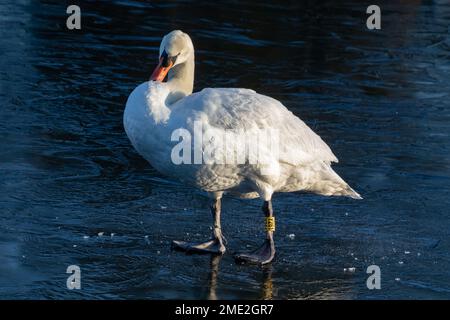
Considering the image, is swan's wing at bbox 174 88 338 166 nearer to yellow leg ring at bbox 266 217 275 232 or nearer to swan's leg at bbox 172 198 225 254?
yellow leg ring at bbox 266 217 275 232

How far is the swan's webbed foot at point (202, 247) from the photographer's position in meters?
7.89

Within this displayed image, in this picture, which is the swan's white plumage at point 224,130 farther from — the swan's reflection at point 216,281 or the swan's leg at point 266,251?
the swan's reflection at point 216,281

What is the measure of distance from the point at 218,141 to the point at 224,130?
0.14 meters

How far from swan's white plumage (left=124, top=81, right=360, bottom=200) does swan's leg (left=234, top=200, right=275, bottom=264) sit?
0.57ft

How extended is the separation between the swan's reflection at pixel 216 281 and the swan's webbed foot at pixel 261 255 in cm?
7

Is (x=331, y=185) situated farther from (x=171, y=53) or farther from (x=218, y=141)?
(x=171, y=53)

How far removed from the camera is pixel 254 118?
784 centimetres

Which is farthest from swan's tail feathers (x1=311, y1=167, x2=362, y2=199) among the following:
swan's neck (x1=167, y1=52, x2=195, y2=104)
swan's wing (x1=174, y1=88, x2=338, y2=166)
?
swan's neck (x1=167, y1=52, x2=195, y2=104)

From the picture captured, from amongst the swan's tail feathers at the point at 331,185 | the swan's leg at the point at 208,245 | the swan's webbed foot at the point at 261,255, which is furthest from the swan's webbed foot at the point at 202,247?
the swan's tail feathers at the point at 331,185

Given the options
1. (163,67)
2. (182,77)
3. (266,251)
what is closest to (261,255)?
(266,251)

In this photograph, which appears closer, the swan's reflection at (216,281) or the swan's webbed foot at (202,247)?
the swan's reflection at (216,281)

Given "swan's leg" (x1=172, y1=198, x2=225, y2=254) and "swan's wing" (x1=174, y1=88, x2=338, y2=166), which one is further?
"swan's leg" (x1=172, y1=198, x2=225, y2=254)

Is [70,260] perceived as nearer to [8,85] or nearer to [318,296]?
[318,296]

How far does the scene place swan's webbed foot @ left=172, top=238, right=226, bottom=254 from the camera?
311 inches
